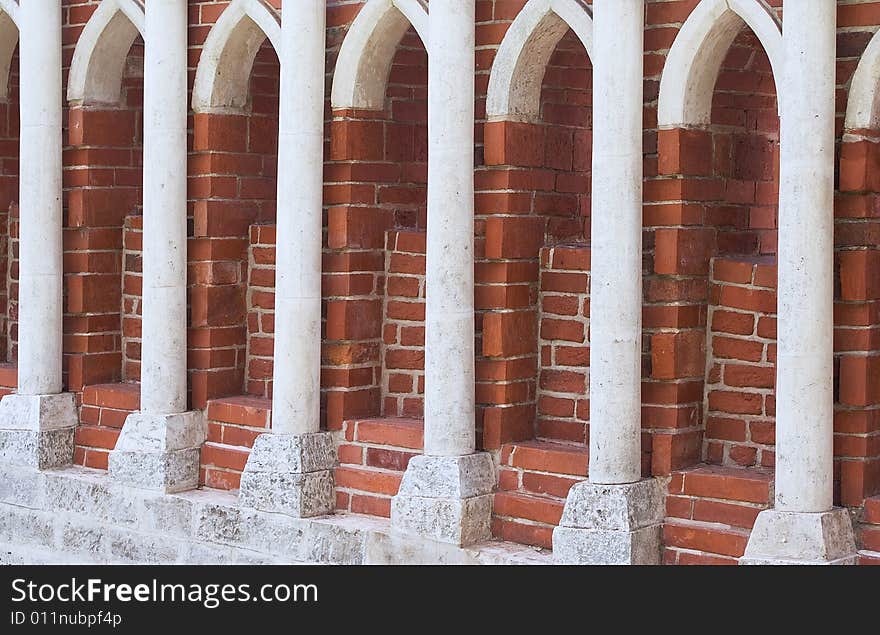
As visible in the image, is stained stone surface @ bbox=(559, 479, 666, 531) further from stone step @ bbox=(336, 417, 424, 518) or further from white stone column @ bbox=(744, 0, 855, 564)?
stone step @ bbox=(336, 417, 424, 518)

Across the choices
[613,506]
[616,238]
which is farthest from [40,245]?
[613,506]

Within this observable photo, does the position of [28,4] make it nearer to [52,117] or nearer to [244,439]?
[52,117]

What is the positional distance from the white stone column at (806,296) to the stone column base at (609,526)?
1.32 ft

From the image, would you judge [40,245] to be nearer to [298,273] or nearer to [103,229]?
[103,229]

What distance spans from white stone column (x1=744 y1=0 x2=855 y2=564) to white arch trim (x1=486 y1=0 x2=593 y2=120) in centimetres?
85

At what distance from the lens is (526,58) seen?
18.0 feet

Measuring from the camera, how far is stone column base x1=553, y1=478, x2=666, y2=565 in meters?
5.07

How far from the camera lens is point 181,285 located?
625cm

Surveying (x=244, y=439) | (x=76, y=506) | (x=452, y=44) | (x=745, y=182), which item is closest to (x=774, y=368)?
(x=745, y=182)

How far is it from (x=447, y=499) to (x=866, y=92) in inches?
72.8

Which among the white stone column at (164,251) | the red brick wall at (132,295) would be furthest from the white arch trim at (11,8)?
the red brick wall at (132,295)

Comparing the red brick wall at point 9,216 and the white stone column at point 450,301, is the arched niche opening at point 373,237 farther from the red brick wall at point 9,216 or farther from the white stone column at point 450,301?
the red brick wall at point 9,216

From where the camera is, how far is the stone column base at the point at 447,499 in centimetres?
545

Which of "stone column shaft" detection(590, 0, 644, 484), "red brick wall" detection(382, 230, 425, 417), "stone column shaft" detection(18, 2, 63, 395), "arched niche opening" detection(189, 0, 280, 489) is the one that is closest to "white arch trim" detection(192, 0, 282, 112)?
"arched niche opening" detection(189, 0, 280, 489)
